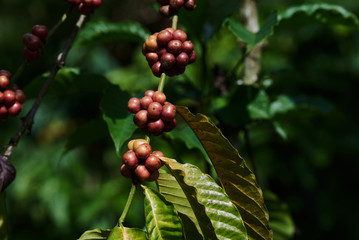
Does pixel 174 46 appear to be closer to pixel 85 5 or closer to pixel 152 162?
pixel 152 162

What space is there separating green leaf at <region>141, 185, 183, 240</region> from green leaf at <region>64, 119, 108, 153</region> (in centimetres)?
55

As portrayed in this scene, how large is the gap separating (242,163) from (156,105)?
20cm

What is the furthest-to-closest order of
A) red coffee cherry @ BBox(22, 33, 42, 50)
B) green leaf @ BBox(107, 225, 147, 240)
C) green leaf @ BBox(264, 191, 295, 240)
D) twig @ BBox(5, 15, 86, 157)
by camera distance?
green leaf @ BBox(264, 191, 295, 240)
red coffee cherry @ BBox(22, 33, 42, 50)
twig @ BBox(5, 15, 86, 157)
green leaf @ BBox(107, 225, 147, 240)

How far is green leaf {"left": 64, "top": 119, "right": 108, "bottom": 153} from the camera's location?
1.24 meters

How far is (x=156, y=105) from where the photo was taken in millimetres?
733

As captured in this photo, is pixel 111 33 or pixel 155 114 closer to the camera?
pixel 155 114

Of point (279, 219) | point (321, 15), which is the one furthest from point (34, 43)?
point (279, 219)

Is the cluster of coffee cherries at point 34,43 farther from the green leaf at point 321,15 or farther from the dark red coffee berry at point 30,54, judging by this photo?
the green leaf at point 321,15

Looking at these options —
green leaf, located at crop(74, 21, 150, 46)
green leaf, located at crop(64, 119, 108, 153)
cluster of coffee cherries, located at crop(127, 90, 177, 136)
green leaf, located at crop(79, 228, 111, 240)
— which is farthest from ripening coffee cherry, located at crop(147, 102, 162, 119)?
green leaf, located at crop(74, 21, 150, 46)

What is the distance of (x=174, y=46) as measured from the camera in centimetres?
77

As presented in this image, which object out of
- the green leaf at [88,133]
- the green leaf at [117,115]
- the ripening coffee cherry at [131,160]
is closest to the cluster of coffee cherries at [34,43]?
the green leaf at [117,115]

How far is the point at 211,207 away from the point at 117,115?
1.49 ft

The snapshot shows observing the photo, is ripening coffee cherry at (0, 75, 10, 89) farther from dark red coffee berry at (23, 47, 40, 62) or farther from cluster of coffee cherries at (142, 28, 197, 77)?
cluster of coffee cherries at (142, 28, 197, 77)

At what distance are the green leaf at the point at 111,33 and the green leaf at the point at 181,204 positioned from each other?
767mm
